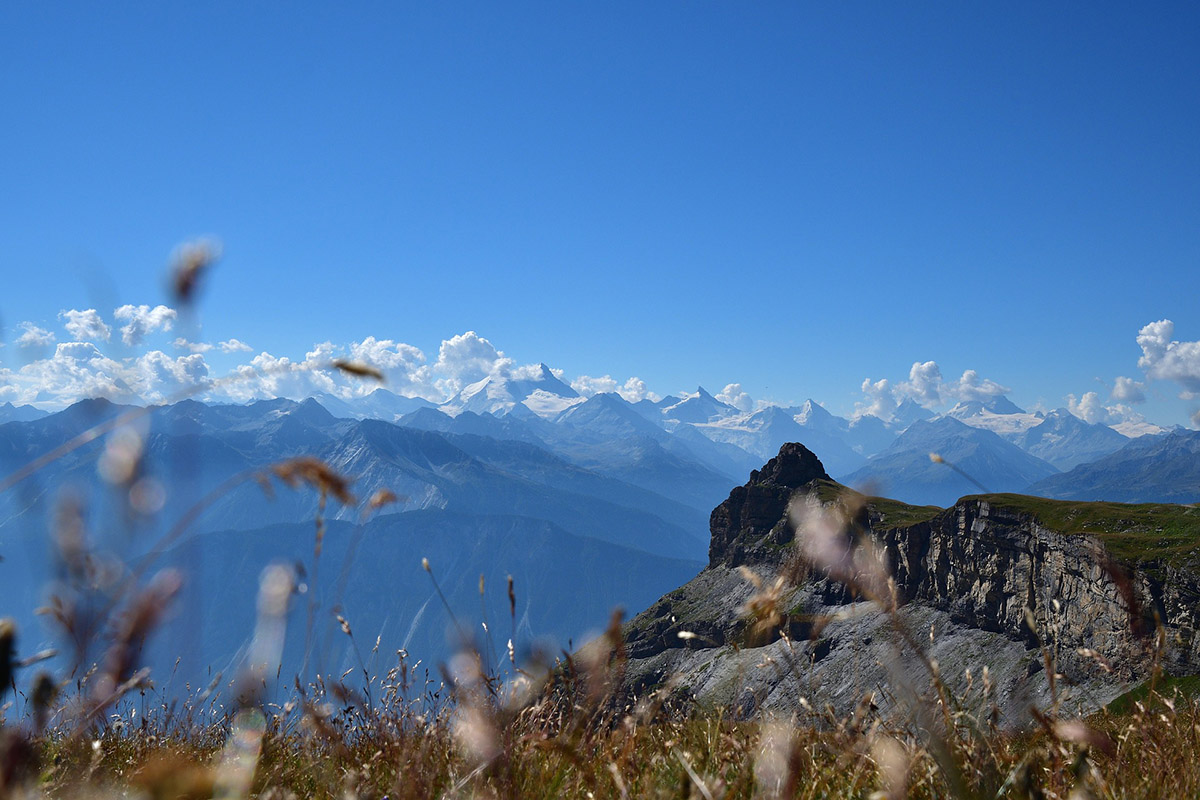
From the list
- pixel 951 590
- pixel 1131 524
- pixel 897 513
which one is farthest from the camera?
pixel 897 513

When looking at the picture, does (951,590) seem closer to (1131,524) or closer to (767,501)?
(1131,524)

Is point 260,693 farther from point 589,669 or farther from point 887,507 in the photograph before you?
point 887,507

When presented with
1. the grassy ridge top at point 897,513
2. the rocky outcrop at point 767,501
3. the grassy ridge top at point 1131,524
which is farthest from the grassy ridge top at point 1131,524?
the rocky outcrop at point 767,501

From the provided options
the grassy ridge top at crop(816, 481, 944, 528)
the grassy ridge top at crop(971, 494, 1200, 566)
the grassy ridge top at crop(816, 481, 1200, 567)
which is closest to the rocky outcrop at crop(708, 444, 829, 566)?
the grassy ridge top at crop(816, 481, 944, 528)

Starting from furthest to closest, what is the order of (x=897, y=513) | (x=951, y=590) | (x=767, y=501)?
1. (x=767, y=501)
2. (x=897, y=513)
3. (x=951, y=590)

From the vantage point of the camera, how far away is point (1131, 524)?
108938 mm

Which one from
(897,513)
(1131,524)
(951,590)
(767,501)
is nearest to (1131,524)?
(1131,524)

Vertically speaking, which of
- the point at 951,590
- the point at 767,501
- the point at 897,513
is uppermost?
the point at 897,513

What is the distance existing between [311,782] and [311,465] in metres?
2.53

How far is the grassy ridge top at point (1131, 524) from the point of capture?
92.1 metres

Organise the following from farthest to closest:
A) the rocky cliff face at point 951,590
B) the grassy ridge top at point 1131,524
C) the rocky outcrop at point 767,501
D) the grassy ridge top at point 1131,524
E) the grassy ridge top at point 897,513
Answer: the rocky outcrop at point 767,501 < the grassy ridge top at point 897,513 < the grassy ridge top at point 1131,524 < the grassy ridge top at point 1131,524 < the rocky cliff face at point 951,590

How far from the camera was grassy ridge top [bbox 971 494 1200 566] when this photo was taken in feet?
302

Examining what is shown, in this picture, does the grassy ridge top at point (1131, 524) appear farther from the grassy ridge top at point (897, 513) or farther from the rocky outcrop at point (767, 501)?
the rocky outcrop at point (767, 501)

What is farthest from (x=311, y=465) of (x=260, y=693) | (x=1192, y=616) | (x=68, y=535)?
(x=1192, y=616)
